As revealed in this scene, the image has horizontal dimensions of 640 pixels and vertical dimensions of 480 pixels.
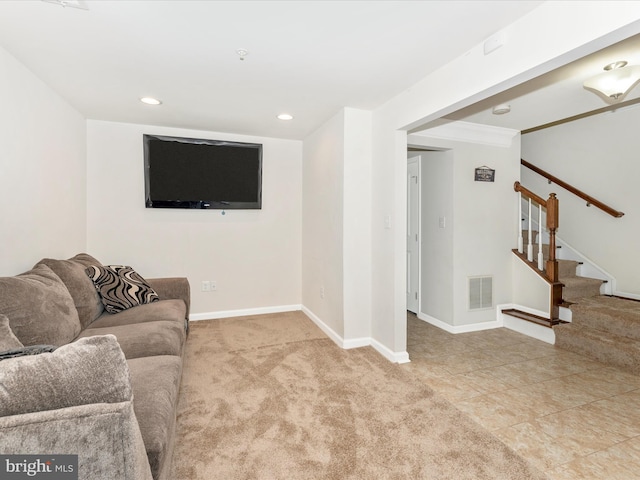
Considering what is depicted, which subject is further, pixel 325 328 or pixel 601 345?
pixel 325 328

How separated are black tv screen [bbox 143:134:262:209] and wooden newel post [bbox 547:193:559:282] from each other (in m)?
3.27

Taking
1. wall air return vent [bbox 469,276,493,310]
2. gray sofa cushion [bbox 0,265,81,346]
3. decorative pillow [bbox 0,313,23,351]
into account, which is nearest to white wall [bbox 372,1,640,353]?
wall air return vent [bbox 469,276,493,310]

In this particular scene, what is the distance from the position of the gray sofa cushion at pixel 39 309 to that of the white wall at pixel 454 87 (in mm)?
2377

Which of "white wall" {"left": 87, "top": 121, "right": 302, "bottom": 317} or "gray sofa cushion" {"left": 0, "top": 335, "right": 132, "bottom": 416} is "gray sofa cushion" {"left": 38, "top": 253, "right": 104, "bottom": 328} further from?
"gray sofa cushion" {"left": 0, "top": 335, "right": 132, "bottom": 416}

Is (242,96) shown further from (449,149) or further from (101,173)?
(449,149)

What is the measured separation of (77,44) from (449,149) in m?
3.40

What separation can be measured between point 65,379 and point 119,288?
7.02 feet

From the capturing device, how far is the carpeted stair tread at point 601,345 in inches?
109

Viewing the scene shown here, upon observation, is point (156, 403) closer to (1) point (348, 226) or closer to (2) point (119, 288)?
(2) point (119, 288)

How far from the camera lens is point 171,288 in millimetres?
3184

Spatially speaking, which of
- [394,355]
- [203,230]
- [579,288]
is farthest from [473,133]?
[203,230]

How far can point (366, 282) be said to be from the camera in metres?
3.35

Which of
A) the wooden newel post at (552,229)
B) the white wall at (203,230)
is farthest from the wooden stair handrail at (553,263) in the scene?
the white wall at (203,230)

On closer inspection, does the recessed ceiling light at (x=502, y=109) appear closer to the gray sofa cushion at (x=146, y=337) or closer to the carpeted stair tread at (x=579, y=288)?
the carpeted stair tread at (x=579, y=288)
